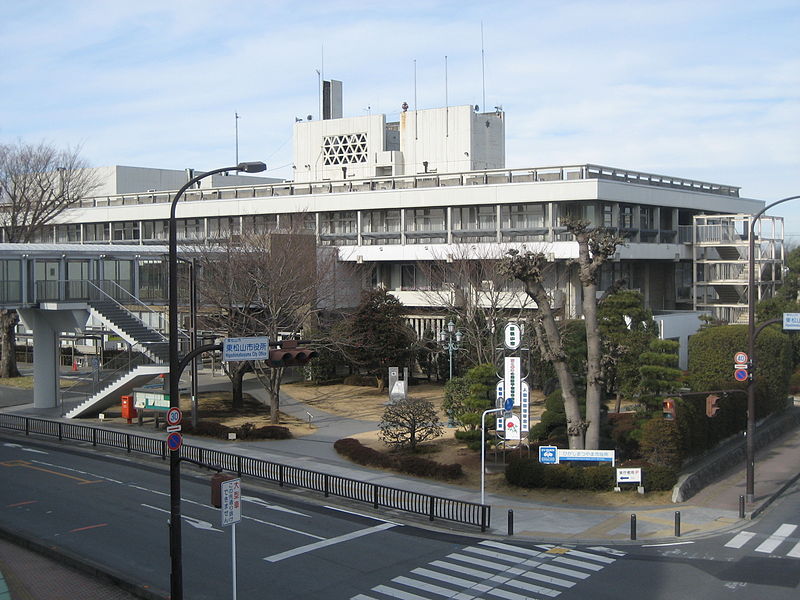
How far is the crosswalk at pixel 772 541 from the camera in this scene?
20297 millimetres

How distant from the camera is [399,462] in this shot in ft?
94.2

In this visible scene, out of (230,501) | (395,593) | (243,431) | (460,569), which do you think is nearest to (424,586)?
(395,593)

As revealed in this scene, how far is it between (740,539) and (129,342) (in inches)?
1123

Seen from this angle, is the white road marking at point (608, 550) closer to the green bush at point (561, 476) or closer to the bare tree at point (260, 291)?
the green bush at point (561, 476)

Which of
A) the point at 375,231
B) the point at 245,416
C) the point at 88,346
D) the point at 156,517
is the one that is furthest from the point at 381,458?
the point at 88,346

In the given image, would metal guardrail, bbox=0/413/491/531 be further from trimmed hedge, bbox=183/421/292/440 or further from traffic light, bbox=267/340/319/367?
traffic light, bbox=267/340/319/367

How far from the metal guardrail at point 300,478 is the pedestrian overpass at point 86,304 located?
3948 millimetres

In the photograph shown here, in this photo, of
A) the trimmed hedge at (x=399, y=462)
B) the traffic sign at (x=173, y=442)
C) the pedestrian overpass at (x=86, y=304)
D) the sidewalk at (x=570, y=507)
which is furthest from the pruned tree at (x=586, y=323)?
the pedestrian overpass at (x=86, y=304)

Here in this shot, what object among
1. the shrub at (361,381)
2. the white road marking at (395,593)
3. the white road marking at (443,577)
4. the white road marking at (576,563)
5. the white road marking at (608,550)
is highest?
the shrub at (361,381)

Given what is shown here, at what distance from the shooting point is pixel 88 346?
69750mm

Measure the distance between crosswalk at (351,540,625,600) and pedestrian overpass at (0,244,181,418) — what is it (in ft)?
68.5

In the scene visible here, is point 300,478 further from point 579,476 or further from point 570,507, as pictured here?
point 579,476

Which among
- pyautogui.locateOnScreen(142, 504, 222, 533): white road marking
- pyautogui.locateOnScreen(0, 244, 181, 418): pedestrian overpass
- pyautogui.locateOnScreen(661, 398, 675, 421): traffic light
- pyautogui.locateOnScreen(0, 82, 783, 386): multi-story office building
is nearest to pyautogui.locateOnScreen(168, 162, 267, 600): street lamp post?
pyautogui.locateOnScreen(142, 504, 222, 533): white road marking

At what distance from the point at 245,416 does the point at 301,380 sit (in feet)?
48.4
